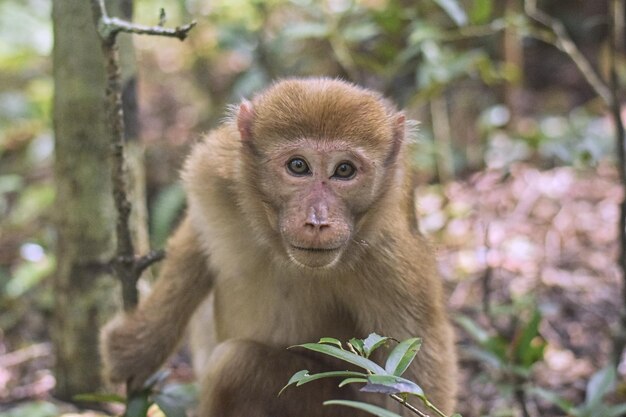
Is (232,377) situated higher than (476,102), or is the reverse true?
(476,102)

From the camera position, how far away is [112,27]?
293 centimetres

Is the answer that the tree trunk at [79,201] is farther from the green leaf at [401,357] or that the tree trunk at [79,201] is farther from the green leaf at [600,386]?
the green leaf at [600,386]

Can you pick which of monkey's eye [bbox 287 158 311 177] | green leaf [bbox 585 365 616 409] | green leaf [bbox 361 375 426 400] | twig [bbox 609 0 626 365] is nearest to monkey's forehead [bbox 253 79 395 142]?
monkey's eye [bbox 287 158 311 177]

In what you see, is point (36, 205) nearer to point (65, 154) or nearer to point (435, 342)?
point (65, 154)

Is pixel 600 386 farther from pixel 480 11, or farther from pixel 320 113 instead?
pixel 480 11

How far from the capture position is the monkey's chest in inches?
138

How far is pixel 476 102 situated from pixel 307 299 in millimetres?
5382

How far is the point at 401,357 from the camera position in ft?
7.86

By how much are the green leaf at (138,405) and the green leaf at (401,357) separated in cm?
148

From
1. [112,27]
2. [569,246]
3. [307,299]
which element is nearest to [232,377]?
[307,299]

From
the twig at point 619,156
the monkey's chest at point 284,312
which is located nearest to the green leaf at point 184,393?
the monkey's chest at point 284,312

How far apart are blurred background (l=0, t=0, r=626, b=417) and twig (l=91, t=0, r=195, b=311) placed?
60cm

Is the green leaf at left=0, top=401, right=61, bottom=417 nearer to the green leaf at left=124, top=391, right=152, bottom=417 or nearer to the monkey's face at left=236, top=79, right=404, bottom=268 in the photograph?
the green leaf at left=124, top=391, right=152, bottom=417

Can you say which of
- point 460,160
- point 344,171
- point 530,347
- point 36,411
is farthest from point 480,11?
point 36,411
